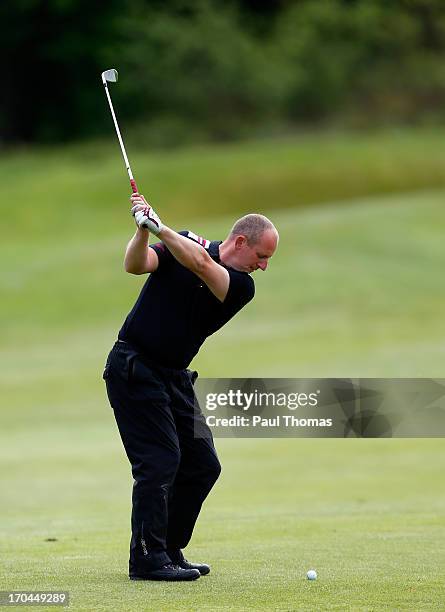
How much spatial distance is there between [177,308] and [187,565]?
1.48 metres

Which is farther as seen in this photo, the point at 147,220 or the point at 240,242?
the point at 240,242

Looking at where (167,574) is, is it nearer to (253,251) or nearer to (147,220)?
(253,251)

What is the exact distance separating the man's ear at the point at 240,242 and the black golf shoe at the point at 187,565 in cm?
181

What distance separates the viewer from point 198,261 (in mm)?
6578

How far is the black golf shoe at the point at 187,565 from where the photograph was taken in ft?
23.3

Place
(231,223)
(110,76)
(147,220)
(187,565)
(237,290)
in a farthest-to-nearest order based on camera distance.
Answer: (231,223) → (110,76) → (187,565) → (237,290) → (147,220)

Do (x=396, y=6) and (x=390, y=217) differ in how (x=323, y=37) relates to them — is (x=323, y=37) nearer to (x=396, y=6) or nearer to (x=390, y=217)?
(x=396, y=6)

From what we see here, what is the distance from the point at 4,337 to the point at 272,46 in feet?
132

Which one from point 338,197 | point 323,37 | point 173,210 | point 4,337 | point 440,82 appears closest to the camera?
point 4,337

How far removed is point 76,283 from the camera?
28391 mm

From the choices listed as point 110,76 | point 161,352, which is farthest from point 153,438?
point 110,76

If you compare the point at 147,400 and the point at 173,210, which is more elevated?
the point at 173,210

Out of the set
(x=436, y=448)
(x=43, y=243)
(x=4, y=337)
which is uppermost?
(x=43, y=243)

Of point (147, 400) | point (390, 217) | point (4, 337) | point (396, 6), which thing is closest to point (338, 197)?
point (390, 217)
